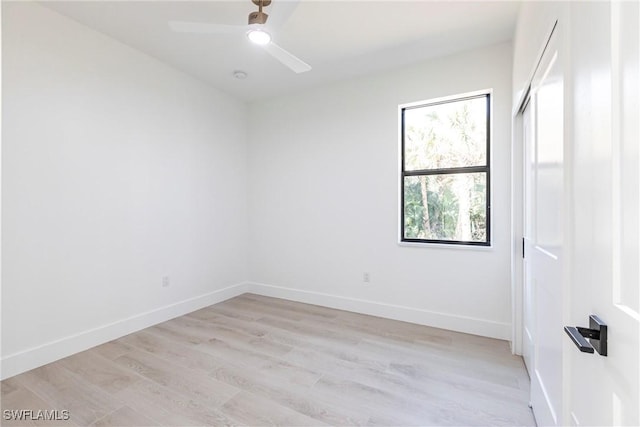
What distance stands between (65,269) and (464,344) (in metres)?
3.61

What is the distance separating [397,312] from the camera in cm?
335

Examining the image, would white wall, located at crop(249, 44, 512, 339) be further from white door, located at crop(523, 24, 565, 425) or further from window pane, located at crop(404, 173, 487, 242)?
white door, located at crop(523, 24, 565, 425)

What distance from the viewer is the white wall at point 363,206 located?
289 cm

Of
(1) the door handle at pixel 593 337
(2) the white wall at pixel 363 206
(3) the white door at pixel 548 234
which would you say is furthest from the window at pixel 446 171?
(1) the door handle at pixel 593 337

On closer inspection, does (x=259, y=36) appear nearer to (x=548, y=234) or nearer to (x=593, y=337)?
(x=548, y=234)

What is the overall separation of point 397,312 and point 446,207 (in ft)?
4.26

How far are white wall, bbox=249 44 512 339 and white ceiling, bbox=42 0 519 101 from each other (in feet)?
1.06

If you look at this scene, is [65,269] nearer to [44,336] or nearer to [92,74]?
[44,336]

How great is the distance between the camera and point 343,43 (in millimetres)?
2855

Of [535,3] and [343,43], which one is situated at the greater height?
[343,43]

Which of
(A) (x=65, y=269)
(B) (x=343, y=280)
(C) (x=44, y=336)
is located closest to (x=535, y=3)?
(B) (x=343, y=280)

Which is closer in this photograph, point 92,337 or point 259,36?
point 259,36

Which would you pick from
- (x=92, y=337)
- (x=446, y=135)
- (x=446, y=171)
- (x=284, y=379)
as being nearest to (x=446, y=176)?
(x=446, y=171)

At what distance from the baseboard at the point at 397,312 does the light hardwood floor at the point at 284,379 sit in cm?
12
